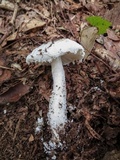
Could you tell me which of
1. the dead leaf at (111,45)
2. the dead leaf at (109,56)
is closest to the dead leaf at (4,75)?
the dead leaf at (109,56)

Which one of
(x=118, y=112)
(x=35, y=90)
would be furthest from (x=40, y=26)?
(x=118, y=112)

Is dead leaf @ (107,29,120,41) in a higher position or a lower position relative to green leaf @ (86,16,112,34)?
lower

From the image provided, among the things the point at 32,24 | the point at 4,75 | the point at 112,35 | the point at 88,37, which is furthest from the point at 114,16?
the point at 4,75

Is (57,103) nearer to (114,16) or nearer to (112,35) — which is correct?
(112,35)

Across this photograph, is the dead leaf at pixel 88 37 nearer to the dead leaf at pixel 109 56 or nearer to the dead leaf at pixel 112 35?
the dead leaf at pixel 109 56

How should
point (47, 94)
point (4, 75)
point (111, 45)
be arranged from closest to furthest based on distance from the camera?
point (47, 94), point (4, 75), point (111, 45)

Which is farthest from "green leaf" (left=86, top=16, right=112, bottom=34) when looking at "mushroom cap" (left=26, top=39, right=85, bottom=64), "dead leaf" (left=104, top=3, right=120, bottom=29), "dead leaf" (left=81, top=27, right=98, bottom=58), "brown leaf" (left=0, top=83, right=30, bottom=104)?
"brown leaf" (left=0, top=83, right=30, bottom=104)

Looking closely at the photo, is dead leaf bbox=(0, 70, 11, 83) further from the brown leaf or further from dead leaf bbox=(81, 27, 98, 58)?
A: dead leaf bbox=(81, 27, 98, 58)
